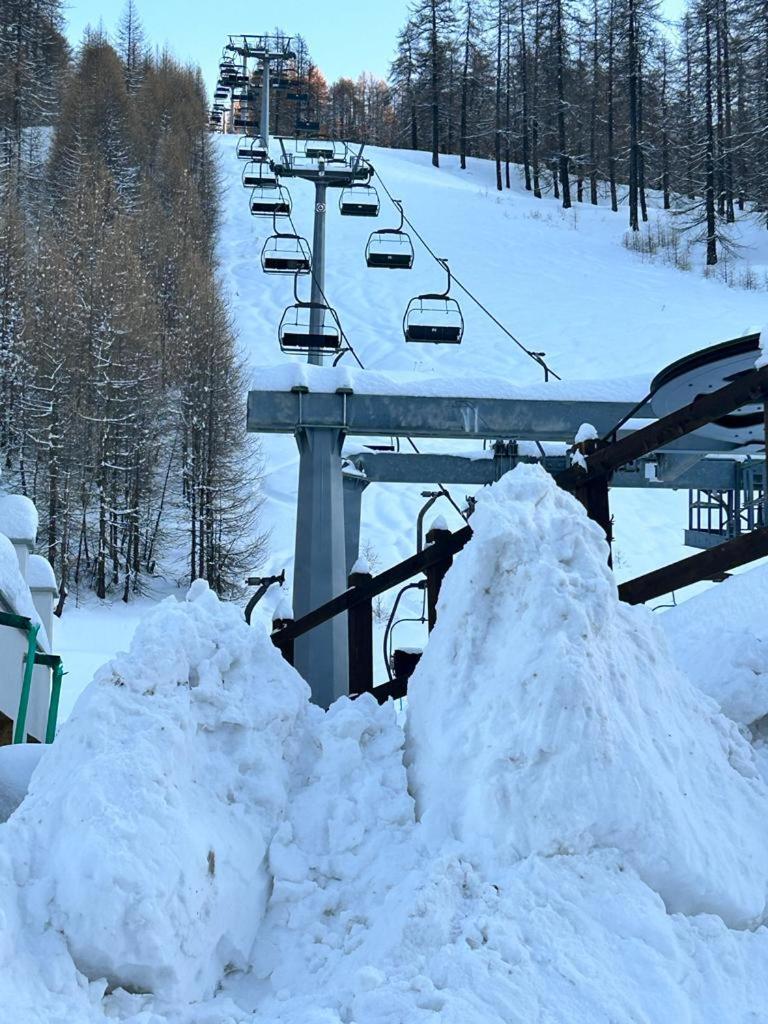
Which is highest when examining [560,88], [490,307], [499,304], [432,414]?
[560,88]

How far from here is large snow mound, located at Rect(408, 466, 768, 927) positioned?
7.59 feet

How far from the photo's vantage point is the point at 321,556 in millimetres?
8023

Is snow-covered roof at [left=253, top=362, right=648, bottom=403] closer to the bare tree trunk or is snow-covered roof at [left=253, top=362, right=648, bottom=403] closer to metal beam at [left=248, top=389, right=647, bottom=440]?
metal beam at [left=248, top=389, right=647, bottom=440]

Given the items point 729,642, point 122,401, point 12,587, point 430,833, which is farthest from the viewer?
point 122,401

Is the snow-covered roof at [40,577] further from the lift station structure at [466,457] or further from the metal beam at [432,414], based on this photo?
the metal beam at [432,414]

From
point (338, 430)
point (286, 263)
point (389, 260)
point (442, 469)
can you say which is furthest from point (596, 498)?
point (286, 263)

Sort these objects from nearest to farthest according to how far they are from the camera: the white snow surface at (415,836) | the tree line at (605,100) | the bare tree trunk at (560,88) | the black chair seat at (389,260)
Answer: the white snow surface at (415,836) → the black chair seat at (389,260) → the tree line at (605,100) → the bare tree trunk at (560,88)

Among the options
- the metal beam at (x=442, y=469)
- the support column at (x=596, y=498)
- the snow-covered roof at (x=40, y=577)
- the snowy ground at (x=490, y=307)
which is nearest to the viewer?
the support column at (x=596, y=498)

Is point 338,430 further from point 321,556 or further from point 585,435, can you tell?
point 585,435

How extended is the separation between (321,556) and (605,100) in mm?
52860

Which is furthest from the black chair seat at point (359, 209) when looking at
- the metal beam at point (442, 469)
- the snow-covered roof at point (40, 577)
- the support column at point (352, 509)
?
the snow-covered roof at point (40, 577)

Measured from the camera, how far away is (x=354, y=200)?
54.9 ft

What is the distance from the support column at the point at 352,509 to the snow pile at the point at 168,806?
6.42 metres

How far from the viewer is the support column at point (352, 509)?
9.50m
